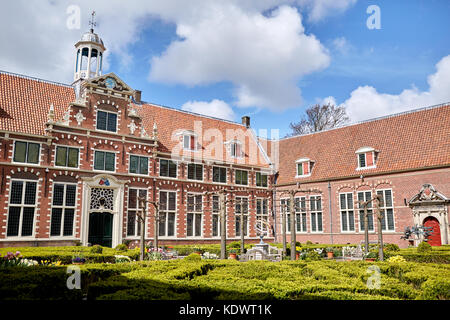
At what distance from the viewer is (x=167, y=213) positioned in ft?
101

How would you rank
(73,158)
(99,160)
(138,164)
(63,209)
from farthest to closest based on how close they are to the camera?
(138,164)
(99,160)
(73,158)
(63,209)

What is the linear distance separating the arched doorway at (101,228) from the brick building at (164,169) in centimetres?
8

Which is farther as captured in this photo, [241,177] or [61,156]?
[241,177]

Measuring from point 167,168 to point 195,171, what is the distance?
9.26ft

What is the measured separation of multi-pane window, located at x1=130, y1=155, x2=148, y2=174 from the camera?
95.9 ft

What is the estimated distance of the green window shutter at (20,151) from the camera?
24359 millimetres

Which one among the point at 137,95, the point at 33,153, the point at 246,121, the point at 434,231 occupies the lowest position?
the point at 434,231

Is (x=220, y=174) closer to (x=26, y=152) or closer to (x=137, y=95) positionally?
(x=137, y=95)

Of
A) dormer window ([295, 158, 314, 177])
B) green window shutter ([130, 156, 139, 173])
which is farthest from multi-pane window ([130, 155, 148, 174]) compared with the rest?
dormer window ([295, 158, 314, 177])

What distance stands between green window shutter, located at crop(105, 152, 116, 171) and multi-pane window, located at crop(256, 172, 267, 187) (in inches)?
606

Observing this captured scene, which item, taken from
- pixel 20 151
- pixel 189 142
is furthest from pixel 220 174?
pixel 20 151

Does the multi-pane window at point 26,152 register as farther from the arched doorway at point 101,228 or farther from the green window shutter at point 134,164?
the green window shutter at point 134,164

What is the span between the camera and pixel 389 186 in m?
30.0
